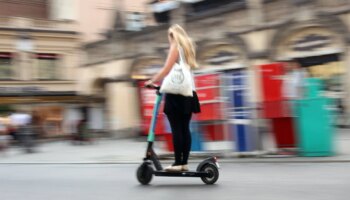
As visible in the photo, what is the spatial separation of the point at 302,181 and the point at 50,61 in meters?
29.8

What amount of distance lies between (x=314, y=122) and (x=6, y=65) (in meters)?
27.6

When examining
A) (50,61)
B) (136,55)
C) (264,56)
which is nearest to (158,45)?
(136,55)

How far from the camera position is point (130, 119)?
977 inches

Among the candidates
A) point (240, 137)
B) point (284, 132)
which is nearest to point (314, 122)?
point (284, 132)

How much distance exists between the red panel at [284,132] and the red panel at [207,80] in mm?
1259

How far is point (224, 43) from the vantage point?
20.2 metres

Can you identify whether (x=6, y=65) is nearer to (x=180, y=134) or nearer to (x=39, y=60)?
(x=39, y=60)

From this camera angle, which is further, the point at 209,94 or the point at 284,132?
the point at 209,94

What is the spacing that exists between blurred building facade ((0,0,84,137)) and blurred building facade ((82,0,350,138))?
7.43 ft

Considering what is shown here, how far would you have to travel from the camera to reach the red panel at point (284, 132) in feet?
29.0

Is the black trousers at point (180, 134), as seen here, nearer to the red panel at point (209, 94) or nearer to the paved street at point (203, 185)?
the paved street at point (203, 185)

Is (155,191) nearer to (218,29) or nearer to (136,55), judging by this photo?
(218,29)

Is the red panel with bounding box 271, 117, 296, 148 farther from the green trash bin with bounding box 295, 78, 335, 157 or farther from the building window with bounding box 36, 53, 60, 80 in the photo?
the building window with bounding box 36, 53, 60, 80

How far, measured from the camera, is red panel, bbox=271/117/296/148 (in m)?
8.83
